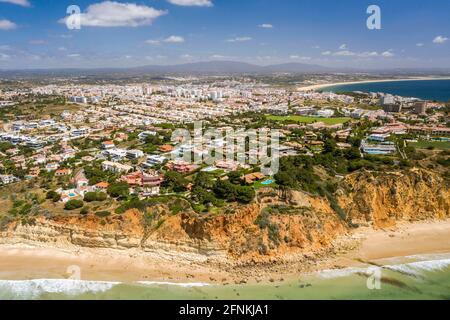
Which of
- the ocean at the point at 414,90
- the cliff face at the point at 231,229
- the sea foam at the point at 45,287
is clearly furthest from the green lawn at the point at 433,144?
the ocean at the point at 414,90

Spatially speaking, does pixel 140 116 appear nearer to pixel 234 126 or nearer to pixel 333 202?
pixel 234 126

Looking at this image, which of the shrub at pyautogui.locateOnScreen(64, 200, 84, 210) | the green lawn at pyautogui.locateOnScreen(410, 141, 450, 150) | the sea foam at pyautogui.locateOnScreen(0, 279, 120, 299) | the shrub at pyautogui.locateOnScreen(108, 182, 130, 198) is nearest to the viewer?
the sea foam at pyautogui.locateOnScreen(0, 279, 120, 299)

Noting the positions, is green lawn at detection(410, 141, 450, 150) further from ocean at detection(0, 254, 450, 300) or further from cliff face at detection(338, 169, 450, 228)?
ocean at detection(0, 254, 450, 300)

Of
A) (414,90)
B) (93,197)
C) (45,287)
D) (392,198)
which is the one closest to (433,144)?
(392,198)

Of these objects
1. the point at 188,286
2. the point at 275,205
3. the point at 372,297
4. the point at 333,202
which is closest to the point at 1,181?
the point at 188,286

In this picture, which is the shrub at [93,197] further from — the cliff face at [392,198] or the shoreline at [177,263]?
the cliff face at [392,198]

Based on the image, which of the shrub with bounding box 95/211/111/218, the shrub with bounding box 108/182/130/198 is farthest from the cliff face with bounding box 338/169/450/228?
the shrub with bounding box 95/211/111/218
